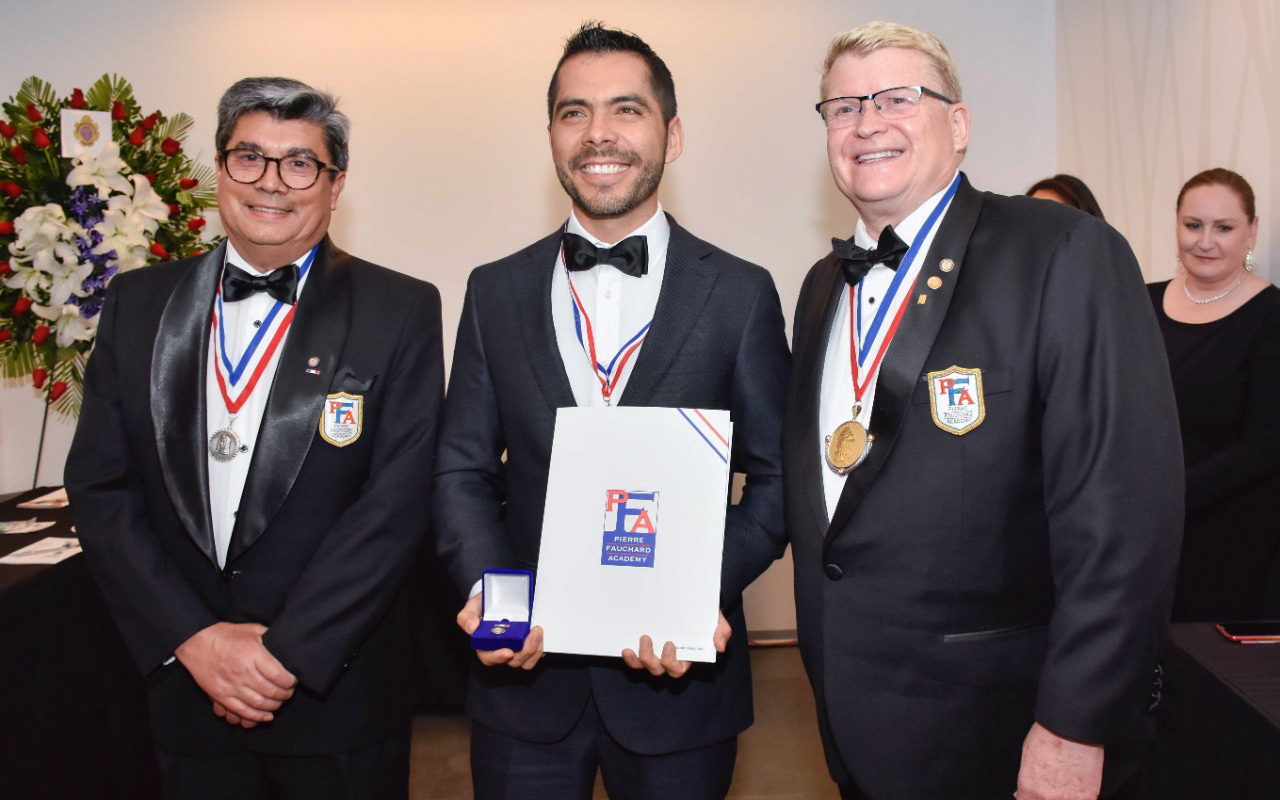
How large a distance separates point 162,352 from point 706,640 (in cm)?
142

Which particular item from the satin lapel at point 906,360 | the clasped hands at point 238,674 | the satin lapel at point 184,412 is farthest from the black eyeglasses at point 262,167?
the satin lapel at point 906,360

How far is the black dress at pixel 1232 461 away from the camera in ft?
10.9

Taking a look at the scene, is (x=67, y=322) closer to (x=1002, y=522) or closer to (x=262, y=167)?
(x=262, y=167)

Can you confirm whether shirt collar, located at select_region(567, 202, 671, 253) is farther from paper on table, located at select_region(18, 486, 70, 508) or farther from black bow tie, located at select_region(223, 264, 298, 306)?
paper on table, located at select_region(18, 486, 70, 508)

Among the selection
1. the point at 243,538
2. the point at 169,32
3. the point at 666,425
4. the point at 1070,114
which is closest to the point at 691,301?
the point at 666,425

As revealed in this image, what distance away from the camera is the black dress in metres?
3.33

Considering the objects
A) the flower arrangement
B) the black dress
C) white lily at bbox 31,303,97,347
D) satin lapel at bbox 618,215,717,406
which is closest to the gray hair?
satin lapel at bbox 618,215,717,406

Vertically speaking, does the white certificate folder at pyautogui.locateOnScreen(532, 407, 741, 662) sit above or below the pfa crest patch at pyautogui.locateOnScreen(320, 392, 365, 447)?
below

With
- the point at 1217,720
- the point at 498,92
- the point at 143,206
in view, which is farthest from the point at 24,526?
the point at 1217,720

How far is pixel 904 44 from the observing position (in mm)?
1947

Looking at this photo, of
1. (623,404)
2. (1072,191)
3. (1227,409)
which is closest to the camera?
(623,404)

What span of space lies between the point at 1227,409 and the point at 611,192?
2.57 m

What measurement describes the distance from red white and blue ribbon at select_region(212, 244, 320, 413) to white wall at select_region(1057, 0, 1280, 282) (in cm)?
345

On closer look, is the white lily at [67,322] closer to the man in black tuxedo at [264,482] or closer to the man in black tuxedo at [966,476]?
the man in black tuxedo at [264,482]
